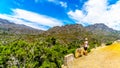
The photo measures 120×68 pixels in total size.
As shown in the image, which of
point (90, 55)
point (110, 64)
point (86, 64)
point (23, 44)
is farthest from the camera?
point (23, 44)

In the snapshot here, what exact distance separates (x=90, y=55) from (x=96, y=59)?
11.4ft

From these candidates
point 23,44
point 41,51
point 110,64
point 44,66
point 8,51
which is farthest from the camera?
point 23,44

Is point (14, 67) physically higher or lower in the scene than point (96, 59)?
lower

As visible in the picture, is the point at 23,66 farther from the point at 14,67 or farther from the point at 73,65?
the point at 73,65

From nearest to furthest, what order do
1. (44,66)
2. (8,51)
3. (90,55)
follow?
1. (90,55)
2. (44,66)
3. (8,51)

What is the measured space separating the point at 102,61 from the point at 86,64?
2.08 meters

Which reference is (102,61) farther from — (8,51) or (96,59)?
(8,51)

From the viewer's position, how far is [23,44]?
362ft

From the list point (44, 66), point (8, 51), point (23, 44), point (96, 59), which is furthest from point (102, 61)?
point (23, 44)

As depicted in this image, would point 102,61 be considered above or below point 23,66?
above

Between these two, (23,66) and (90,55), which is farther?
(23,66)

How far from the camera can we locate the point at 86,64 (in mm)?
33719

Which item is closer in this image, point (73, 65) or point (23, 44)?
point (73, 65)

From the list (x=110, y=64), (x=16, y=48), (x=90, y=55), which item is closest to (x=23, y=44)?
(x=16, y=48)
